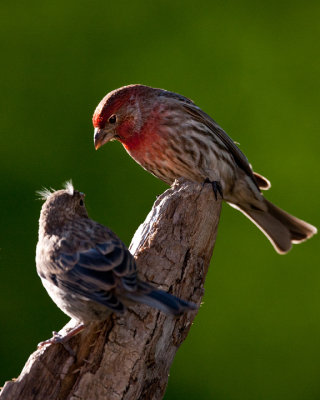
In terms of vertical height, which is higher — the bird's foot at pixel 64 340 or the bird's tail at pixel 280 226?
the bird's tail at pixel 280 226

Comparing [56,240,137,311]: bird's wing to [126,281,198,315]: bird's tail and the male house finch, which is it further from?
the male house finch

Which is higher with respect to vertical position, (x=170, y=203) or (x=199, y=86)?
(x=199, y=86)

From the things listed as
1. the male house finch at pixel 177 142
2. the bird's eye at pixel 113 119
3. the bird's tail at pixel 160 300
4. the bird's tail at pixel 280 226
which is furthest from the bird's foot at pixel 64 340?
the bird's tail at pixel 280 226

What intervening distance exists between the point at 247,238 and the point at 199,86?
1091mm

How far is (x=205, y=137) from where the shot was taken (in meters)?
5.41

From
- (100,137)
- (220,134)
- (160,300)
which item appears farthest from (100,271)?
(220,134)

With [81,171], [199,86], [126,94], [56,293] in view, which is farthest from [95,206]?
[56,293]

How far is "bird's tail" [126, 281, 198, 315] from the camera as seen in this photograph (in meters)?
3.26

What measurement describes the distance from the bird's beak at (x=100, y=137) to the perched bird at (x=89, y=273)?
1194mm

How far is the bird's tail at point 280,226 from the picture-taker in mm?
5578

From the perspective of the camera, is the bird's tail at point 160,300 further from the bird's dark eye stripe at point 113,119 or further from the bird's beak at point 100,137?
the bird's dark eye stripe at point 113,119

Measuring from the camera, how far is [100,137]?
514 centimetres

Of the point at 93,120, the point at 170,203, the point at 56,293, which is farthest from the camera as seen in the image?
the point at 93,120

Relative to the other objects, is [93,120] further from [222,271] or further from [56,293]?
[56,293]
